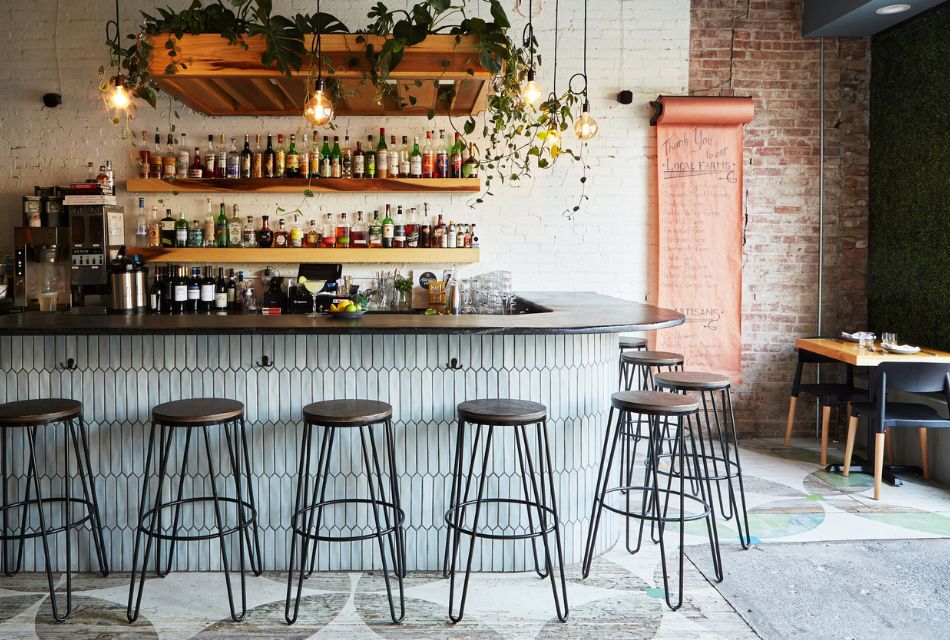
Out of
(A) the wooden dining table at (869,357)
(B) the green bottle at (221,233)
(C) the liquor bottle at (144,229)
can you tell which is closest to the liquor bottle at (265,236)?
(B) the green bottle at (221,233)

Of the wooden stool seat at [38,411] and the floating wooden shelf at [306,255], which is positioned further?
the floating wooden shelf at [306,255]

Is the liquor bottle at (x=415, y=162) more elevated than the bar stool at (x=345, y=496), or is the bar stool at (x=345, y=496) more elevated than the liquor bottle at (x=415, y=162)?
the liquor bottle at (x=415, y=162)

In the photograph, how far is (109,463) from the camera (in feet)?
10.7

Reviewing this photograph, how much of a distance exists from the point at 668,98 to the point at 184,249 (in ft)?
13.0

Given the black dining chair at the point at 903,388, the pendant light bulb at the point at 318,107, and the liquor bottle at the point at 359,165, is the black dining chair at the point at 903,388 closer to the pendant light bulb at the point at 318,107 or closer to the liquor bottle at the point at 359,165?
the pendant light bulb at the point at 318,107

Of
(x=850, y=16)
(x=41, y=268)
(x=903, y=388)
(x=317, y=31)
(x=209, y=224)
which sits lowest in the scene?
(x=903, y=388)

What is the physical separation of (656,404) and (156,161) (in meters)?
4.47

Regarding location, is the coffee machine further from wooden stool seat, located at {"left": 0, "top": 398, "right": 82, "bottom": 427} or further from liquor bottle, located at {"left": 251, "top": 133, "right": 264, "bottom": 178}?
wooden stool seat, located at {"left": 0, "top": 398, "right": 82, "bottom": 427}

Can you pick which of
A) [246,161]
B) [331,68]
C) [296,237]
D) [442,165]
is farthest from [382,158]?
[331,68]

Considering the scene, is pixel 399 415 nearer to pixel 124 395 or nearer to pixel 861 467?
pixel 124 395

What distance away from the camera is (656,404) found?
9.82 ft

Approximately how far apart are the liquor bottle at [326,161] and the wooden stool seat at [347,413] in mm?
2971

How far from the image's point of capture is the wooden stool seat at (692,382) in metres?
3.41

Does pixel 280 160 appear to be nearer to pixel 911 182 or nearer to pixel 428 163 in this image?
pixel 428 163
